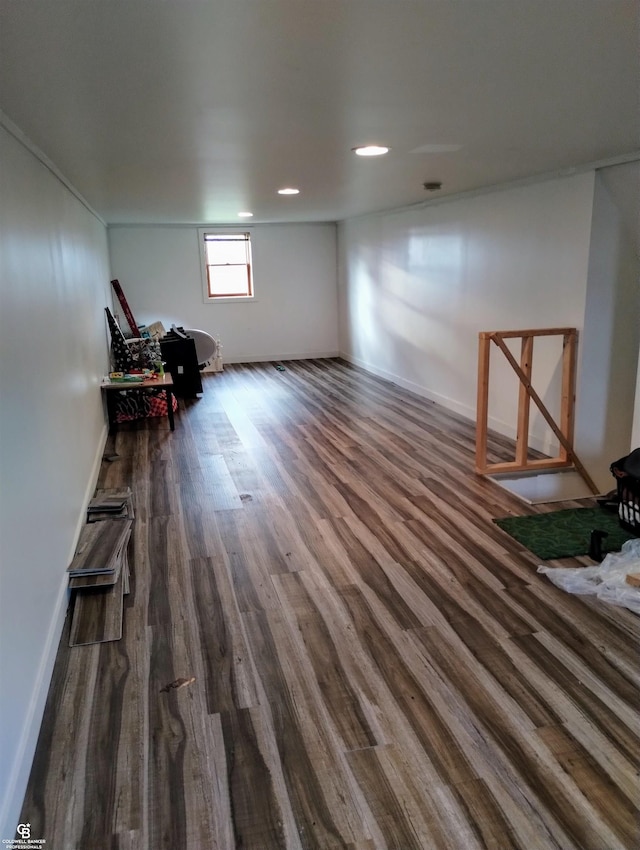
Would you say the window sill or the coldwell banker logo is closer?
the coldwell banker logo

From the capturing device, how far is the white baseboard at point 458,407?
182 inches

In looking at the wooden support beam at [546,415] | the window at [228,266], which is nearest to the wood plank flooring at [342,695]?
the wooden support beam at [546,415]

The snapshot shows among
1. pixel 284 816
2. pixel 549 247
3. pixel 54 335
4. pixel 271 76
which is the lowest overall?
pixel 284 816

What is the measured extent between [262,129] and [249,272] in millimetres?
6561

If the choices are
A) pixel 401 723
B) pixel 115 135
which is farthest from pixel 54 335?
pixel 401 723

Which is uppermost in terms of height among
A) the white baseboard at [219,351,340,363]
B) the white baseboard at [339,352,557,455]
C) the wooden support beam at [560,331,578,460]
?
the wooden support beam at [560,331,578,460]

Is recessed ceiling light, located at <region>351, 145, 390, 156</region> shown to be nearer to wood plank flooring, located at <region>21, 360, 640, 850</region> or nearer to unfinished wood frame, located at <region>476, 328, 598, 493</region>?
unfinished wood frame, located at <region>476, 328, 598, 493</region>

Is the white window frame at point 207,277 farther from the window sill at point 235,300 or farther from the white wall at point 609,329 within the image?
the white wall at point 609,329

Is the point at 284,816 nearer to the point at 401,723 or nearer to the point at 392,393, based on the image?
the point at 401,723

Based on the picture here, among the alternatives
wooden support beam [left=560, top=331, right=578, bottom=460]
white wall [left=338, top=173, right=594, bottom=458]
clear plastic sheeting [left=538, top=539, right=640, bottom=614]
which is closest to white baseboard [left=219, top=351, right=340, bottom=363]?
white wall [left=338, top=173, right=594, bottom=458]

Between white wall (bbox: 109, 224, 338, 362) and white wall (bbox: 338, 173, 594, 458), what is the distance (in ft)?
2.90

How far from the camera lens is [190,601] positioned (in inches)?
107

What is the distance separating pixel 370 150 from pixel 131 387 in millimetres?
3186

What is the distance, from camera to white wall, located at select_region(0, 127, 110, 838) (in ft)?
5.75
